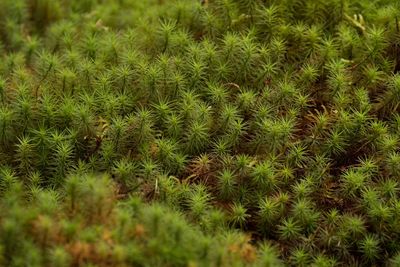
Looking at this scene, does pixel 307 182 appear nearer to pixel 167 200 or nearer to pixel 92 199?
pixel 167 200

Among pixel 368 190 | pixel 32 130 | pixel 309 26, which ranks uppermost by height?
pixel 309 26

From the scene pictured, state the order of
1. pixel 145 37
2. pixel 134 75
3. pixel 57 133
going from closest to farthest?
pixel 57 133, pixel 134 75, pixel 145 37

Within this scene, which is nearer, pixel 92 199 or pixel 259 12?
pixel 92 199

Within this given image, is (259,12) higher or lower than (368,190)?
higher

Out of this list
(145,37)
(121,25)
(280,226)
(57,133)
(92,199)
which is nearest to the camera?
(92,199)

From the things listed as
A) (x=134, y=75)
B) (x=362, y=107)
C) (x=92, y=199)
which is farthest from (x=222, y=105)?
(x=92, y=199)

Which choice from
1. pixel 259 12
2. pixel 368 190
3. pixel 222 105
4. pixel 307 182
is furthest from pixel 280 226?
pixel 259 12

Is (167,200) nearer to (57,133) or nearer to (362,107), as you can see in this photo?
(57,133)
